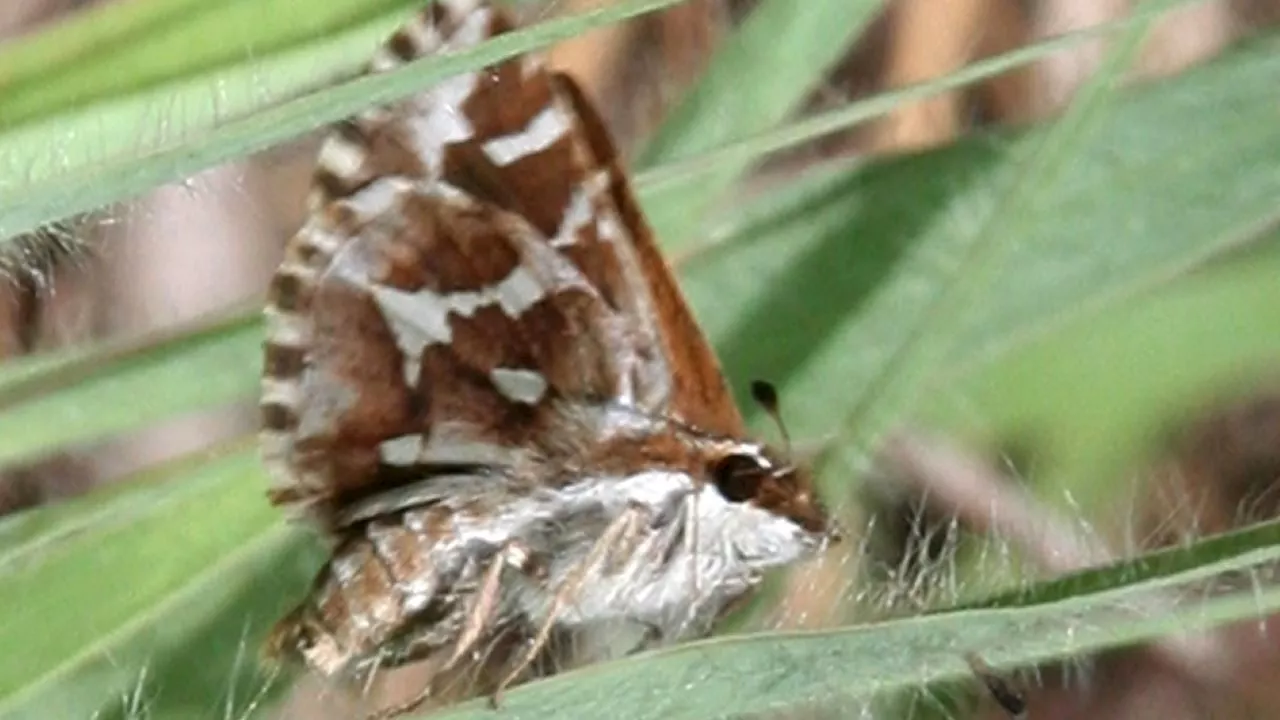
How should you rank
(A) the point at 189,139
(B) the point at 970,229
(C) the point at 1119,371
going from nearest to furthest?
(A) the point at 189,139
(B) the point at 970,229
(C) the point at 1119,371

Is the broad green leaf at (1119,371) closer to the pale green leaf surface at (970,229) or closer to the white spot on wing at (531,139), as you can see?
the pale green leaf surface at (970,229)

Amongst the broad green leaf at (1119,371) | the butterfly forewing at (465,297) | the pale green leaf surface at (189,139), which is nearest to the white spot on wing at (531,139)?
the butterfly forewing at (465,297)

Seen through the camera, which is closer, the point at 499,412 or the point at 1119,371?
the point at 499,412

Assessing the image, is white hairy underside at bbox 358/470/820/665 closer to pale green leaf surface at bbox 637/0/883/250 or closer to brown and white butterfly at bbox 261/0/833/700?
brown and white butterfly at bbox 261/0/833/700

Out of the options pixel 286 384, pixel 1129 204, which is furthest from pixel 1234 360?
pixel 286 384

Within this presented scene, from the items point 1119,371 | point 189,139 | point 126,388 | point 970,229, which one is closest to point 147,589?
point 126,388

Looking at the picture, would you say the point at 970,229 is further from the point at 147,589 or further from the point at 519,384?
the point at 147,589

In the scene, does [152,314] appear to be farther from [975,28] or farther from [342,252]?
[975,28]
